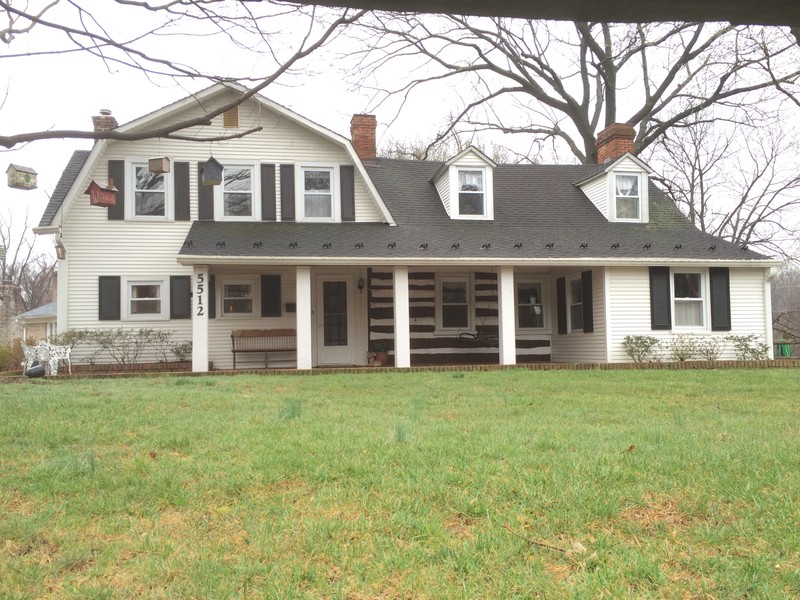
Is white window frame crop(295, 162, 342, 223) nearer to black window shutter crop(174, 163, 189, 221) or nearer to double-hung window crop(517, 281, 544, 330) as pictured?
black window shutter crop(174, 163, 189, 221)

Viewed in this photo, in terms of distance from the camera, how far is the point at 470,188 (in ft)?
57.9

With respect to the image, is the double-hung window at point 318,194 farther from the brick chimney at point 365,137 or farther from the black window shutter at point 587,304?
the black window shutter at point 587,304

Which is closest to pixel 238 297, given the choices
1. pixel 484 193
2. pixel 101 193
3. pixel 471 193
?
pixel 101 193

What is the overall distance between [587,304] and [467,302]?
10.1 ft

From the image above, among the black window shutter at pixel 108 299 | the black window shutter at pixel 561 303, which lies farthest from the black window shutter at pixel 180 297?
the black window shutter at pixel 561 303

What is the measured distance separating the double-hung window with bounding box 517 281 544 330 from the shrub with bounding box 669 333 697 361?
3.47 meters

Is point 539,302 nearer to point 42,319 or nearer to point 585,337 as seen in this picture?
point 585,337

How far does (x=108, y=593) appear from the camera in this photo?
2797 millimetres

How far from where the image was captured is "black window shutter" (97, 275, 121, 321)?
609 inches

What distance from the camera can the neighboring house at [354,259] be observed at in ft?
49.9

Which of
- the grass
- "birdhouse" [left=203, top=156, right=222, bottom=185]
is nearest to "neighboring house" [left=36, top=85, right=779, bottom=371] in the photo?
"birdhouse" [left=203, top=156, right=222, bottom=185]

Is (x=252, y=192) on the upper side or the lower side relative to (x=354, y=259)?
upper

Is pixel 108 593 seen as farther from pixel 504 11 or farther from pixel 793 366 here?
pixel 793 366

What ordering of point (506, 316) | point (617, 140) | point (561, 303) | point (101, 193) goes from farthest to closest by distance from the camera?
point (617, 140) → point (561, 303) → point (506, 316) → point (101, 193)
